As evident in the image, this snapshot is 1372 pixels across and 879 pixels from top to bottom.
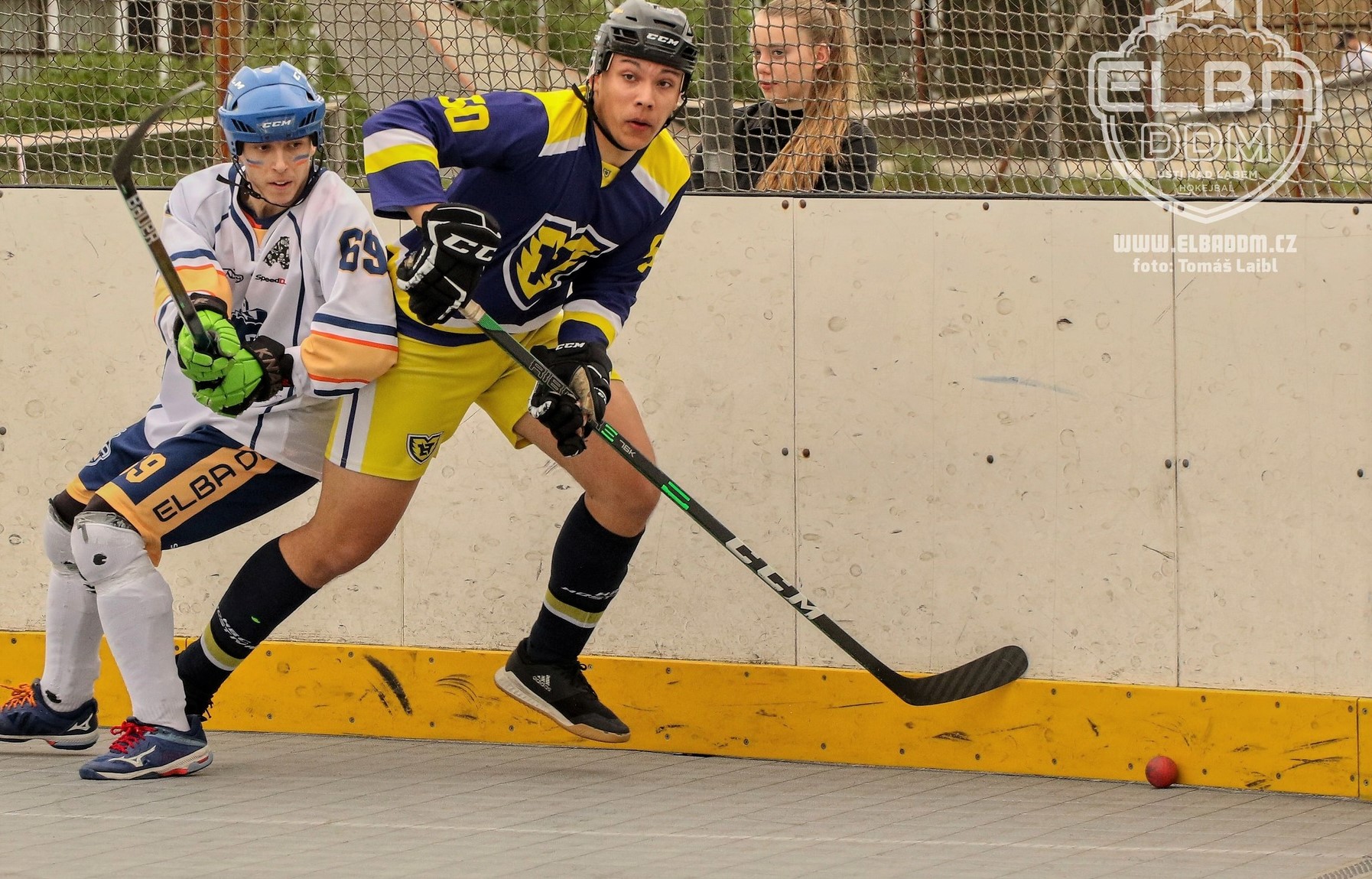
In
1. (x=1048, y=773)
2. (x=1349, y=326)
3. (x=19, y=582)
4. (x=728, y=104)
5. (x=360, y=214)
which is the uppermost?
(x=728, y=104)

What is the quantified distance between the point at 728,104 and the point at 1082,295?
89cm

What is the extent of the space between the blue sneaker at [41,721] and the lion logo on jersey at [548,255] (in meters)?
1.23

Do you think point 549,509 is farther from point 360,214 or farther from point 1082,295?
point 1082,295

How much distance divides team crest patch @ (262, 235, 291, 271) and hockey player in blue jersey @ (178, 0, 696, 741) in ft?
0.72

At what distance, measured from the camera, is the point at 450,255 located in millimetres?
3031

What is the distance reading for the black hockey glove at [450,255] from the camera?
3027mm

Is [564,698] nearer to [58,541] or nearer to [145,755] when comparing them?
[145,755]

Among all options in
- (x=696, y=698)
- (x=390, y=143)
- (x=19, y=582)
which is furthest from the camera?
(x=19, y=582)

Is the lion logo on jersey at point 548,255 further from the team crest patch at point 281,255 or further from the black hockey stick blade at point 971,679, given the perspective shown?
the black hockey stick blade at point 971,679

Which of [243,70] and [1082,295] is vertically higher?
[243,70]

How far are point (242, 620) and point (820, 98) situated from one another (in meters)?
1.61

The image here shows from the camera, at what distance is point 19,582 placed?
13.6 feet

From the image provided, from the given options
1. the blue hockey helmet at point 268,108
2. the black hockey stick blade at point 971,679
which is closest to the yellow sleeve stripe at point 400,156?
the blue hockey helmet at point 268,108

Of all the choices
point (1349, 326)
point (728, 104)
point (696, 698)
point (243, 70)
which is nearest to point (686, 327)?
point (728, 104)
